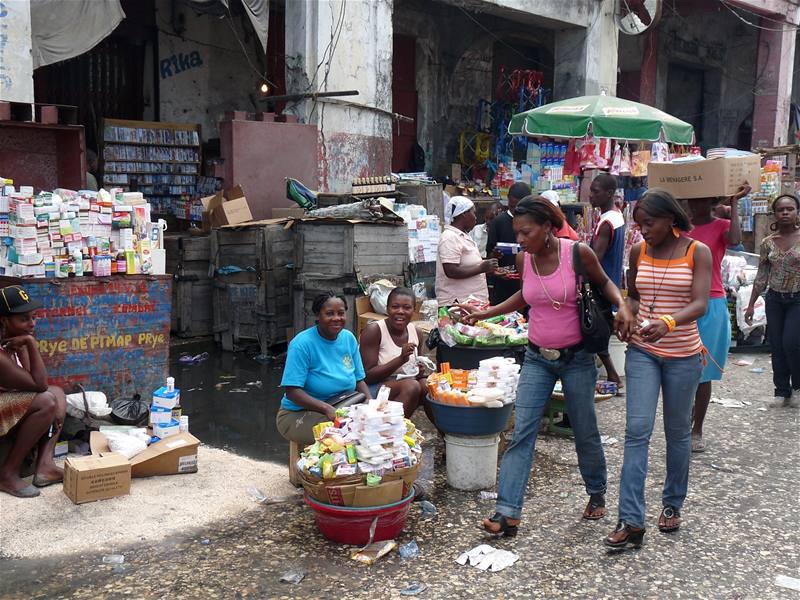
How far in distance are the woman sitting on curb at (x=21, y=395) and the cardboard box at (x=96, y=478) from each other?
26 cm

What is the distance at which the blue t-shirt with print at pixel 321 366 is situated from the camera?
499 centimetres

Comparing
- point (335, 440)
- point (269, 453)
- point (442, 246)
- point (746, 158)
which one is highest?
point (746, 158)

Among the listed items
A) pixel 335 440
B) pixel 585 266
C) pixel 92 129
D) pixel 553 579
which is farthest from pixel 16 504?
pixel 92 129

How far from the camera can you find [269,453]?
20.2 feet

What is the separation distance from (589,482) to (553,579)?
2.78ft

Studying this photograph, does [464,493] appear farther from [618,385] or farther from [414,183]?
[414,183]

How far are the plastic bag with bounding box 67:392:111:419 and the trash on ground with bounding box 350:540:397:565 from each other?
7.97 feet

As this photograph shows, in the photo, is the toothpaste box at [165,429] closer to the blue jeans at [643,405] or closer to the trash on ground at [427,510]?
the trash on ground at [427,510]

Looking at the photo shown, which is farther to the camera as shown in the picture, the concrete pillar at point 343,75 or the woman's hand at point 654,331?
the concrete pillar at point 343,75

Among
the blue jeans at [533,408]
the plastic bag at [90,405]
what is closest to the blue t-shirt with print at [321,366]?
the blue jeans at [533,408]

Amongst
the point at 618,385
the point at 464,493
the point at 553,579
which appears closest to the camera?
the point at 553,579

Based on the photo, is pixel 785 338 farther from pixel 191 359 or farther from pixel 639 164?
pixel 639 164

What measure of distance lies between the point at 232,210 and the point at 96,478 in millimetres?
5247

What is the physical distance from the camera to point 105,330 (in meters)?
6.20
